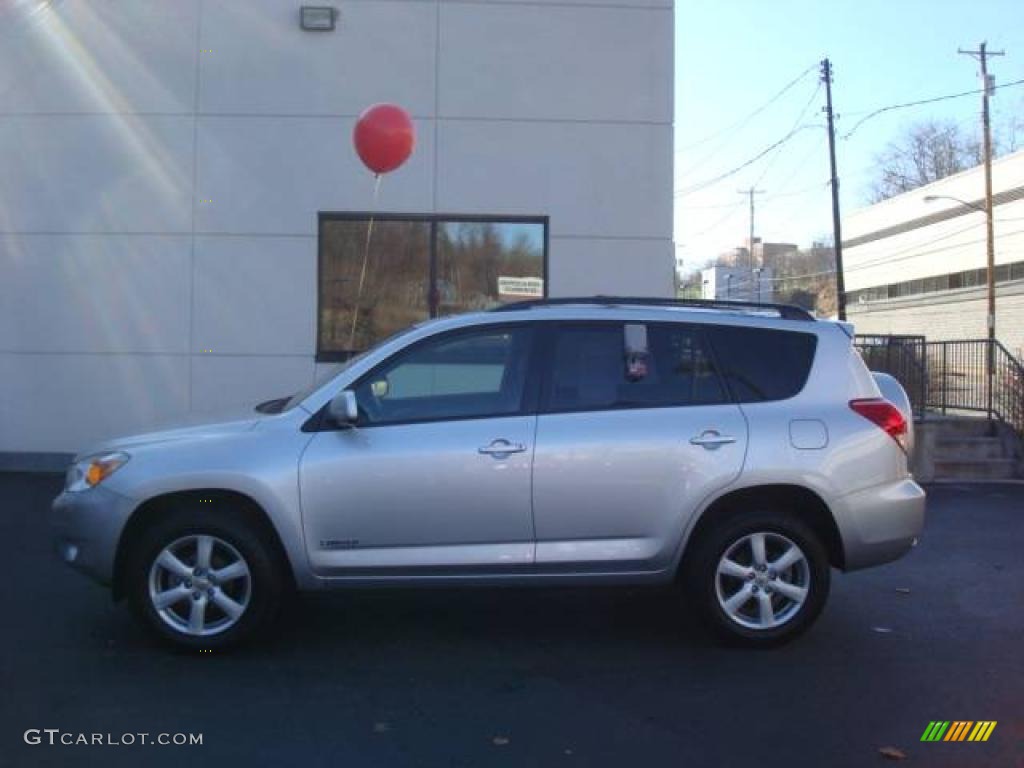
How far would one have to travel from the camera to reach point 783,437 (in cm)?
530

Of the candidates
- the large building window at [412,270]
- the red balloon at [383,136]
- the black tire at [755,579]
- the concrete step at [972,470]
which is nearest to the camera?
the black tire at [755,579]

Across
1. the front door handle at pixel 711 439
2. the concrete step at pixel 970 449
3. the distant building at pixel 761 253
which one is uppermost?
the distant building at pixel 761 253

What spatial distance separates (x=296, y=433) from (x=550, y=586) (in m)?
1.55

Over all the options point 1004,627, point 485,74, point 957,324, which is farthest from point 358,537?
point 957,324

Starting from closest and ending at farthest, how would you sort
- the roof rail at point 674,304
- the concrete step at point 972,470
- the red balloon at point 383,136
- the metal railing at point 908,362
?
the roof rail at point 674,304 → the red balloon at point 383,136 → the concrete step at point 972,470 → the metal railing at point 908,362

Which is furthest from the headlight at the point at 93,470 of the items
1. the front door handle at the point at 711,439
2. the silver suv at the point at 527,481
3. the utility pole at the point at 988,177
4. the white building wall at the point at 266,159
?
the utility pole at the point at 988,177

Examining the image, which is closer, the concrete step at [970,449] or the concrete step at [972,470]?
the concrete step at [972,470]

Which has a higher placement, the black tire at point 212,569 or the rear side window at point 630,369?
the rear side window at point 630,369

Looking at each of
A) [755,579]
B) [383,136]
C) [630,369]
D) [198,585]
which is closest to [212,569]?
[198,585]

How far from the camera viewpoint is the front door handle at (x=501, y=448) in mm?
5133

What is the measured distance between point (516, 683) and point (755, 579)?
1.41 metres

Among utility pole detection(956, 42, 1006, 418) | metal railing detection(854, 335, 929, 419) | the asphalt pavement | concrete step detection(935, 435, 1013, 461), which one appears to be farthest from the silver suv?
utility pole detection(956, 42, 1006, 418)

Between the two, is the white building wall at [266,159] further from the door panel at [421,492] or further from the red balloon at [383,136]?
the door panel at [421,492]

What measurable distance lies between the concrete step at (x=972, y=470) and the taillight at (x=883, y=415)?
786 centimetres
